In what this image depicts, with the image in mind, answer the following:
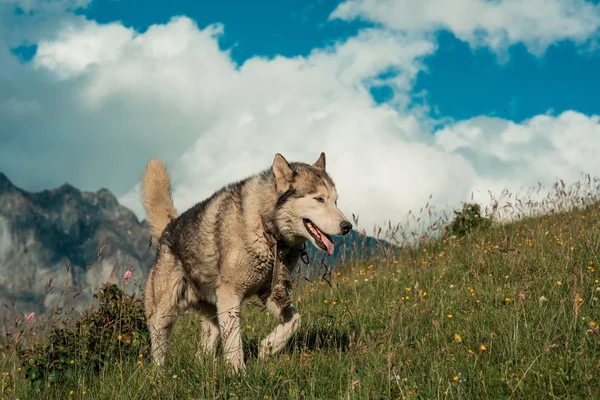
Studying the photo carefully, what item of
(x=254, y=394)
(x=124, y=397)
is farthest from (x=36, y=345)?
(x=254, y=394)

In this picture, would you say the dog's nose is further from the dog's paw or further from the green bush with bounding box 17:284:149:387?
the green bush with bounding box 17:284:149:387

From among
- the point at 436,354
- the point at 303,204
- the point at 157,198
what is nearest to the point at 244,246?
the point at 303,204

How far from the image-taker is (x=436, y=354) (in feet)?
14.0

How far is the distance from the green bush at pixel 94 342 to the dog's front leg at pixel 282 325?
1250mm

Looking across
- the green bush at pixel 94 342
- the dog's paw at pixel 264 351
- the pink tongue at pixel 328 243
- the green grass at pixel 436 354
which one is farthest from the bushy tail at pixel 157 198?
the dog's paw at pixel 264 351

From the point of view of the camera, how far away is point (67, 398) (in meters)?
4.81

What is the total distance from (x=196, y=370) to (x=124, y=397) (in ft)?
1.82

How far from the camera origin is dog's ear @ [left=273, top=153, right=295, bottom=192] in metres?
5.70

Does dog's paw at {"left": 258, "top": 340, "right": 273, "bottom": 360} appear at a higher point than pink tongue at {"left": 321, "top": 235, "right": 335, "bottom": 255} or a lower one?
lower

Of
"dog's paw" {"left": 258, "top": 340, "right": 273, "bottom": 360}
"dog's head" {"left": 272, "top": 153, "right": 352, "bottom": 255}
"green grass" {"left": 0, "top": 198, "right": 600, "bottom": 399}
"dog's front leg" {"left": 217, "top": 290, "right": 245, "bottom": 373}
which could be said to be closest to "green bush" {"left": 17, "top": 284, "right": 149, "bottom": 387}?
"green grass" {"left": 0, "top": 198, "right": 600, "bottom": 399}

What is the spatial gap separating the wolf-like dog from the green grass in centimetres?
38

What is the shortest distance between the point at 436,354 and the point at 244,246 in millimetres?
2229

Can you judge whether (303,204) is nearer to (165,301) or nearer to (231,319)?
(231,319)

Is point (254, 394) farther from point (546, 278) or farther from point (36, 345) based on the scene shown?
point (546, 278)
